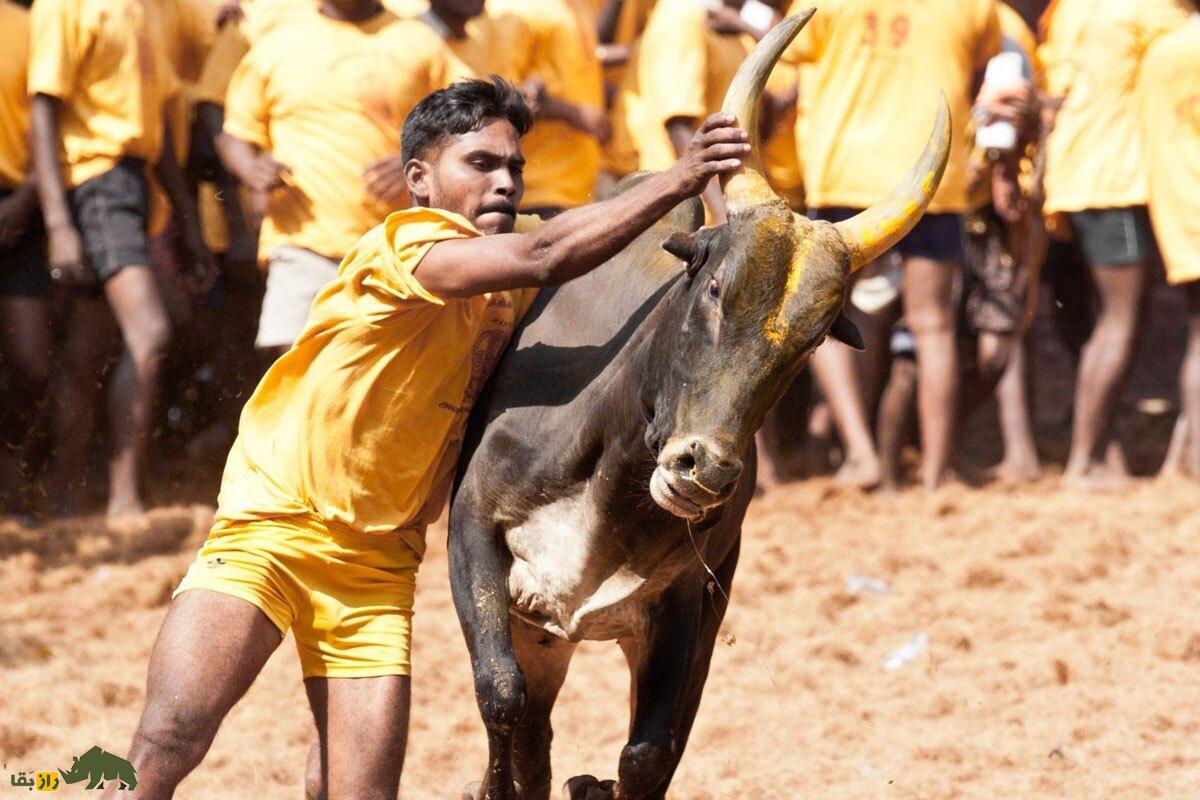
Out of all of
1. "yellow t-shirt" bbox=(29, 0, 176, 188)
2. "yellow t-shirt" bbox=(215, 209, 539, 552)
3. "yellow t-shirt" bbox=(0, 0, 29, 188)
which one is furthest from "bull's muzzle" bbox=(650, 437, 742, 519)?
"yellow t-shirt" bbox=(0, 0, 29, 188)

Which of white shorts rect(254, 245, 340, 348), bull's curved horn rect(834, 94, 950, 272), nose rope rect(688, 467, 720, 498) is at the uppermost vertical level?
bull's curved horn rect(834, 94, 950, 272)

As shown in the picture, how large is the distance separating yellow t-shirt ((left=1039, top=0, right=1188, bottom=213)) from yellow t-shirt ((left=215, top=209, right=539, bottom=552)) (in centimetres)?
485

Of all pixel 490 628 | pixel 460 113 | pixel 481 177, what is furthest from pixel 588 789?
pixel 460 113

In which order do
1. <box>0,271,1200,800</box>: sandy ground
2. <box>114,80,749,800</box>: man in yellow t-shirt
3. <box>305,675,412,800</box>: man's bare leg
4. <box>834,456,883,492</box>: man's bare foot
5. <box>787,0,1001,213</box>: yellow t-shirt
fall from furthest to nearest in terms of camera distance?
<box>834,456,883,492</box>: man's bare foot, <box>787,0,1001,213</box>: yellow t-shirt, <box>0,271,1200,800</box>: sandy ground, <box>305,675,412,800</box>: man's bare leg, <box>114,80,749,800</box>: man in yellow t-shirt

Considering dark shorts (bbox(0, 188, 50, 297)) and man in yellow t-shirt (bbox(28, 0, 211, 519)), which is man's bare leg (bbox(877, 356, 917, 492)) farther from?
dark shorts (bbox(0, 188, 50, 297))

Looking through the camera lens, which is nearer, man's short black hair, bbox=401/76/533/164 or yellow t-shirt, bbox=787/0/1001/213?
man's short black hair, bbox=401/76/533/164

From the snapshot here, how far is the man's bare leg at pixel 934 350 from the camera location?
27.1 ft

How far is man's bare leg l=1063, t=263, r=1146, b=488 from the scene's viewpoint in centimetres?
862

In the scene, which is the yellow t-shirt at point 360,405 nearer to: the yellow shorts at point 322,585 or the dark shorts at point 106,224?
the yellow shorts at point 322,585

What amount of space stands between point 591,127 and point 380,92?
3.16 feet

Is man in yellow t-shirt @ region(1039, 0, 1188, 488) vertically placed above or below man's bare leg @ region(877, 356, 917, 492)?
above

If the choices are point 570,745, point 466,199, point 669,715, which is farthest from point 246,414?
point 570,745

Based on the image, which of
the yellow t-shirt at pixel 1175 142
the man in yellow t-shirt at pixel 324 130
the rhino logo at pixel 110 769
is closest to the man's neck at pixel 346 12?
the man in yellow t-shirt at pixel 324 130

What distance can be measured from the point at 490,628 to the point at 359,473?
0.46 m
